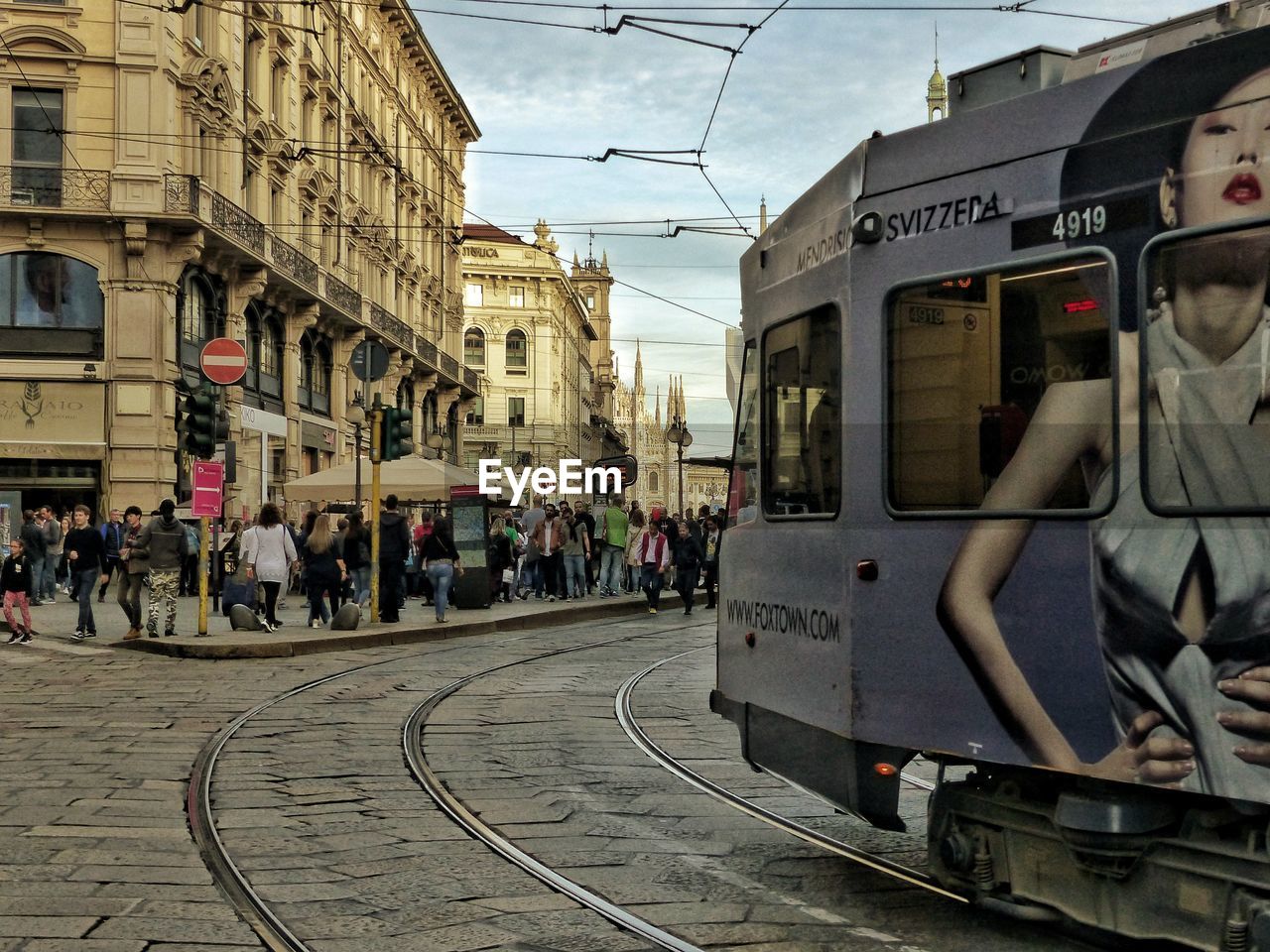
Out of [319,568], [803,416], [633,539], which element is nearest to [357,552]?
[319,568]

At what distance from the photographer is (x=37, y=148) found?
28953 mm

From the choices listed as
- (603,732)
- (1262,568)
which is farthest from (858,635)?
(603,732)

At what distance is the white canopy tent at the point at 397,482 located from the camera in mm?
23875

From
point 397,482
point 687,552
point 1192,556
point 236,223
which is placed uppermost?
point 236,223

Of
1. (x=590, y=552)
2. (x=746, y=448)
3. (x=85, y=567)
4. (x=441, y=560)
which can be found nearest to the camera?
(x=746, y=448)

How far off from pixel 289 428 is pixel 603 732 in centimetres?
2698

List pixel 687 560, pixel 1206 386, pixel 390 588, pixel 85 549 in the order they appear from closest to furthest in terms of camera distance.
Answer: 1. pixel 1206 386
2. pixel 85 549
3. pixel 390 588
4. pixel 687 560

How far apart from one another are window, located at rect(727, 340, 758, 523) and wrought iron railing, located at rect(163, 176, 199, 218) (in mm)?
24141

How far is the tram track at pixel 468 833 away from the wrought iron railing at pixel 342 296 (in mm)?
27675

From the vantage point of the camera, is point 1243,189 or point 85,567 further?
point 85,567

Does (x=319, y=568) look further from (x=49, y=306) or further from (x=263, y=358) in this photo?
(x=263, y=358)

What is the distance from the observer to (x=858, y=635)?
5102 millimetres

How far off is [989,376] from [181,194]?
86.8 feet

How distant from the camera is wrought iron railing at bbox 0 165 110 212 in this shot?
28547 millimetres
